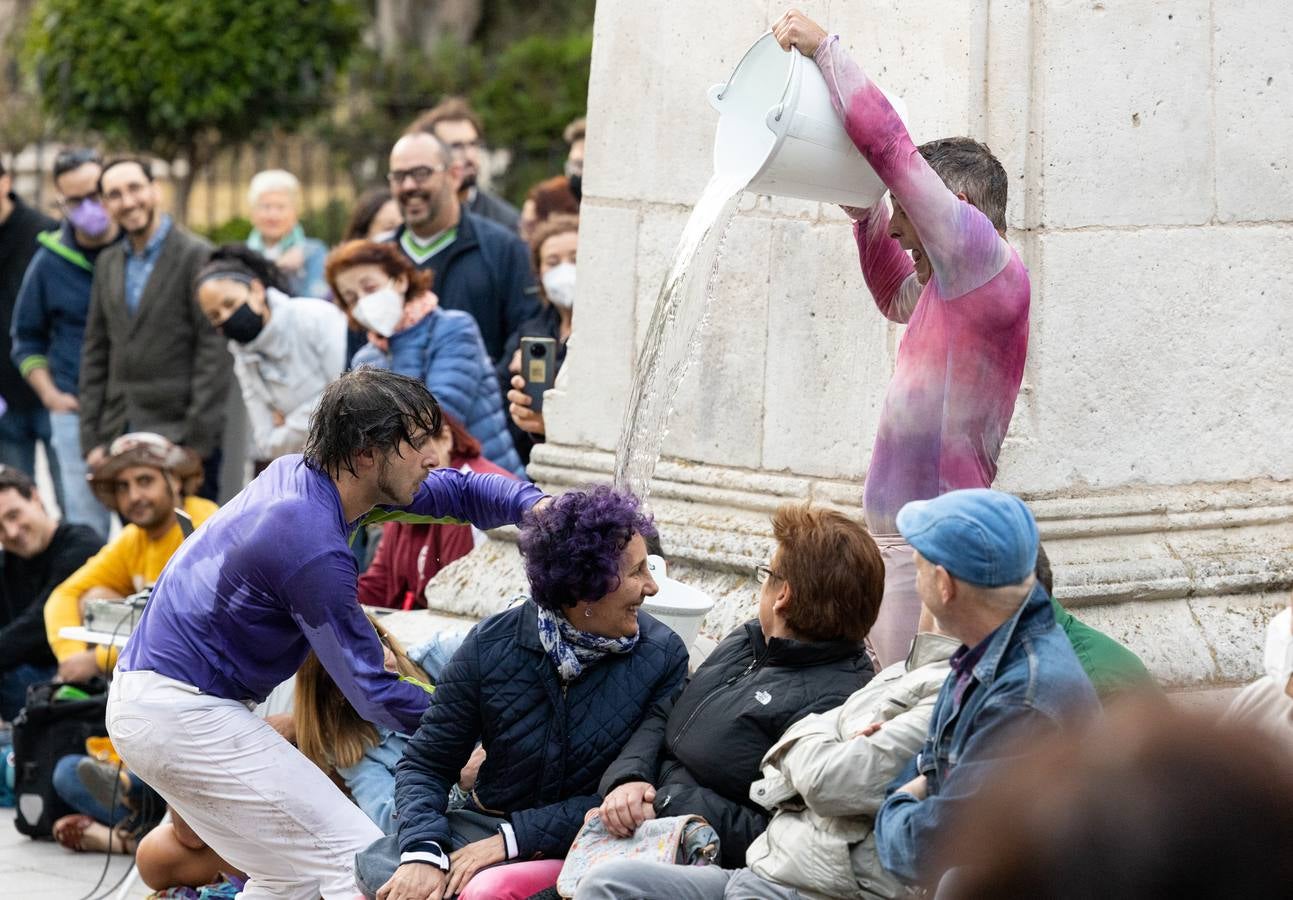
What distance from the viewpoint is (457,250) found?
752cm

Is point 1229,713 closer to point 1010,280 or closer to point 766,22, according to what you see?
point 1010,280

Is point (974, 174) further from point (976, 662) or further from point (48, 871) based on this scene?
point (48, 871)

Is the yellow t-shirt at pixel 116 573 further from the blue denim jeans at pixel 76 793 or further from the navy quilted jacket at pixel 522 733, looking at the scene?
the navy quilted jacket at pixel 522 733

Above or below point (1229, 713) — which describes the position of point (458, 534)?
below

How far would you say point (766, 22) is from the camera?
17.4 feet

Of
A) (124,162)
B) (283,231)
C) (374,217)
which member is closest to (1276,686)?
(374,217)

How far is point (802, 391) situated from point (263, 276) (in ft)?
10.3

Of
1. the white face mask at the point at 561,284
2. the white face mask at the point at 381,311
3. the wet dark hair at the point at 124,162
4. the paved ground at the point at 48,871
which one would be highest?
the wet dark hair at the point at 124,162

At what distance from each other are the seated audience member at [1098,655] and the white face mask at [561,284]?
10.8 ft

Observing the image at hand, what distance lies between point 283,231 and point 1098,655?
23.0 feet

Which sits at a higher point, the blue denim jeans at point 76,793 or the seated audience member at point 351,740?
the seated audience member at point 351,740

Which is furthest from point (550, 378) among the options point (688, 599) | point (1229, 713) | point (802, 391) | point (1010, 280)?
point (1229, 713)

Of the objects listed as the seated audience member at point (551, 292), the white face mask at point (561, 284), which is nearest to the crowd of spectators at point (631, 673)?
the seated audience member at point (551, 292)

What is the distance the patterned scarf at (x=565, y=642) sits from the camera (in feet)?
13.7
